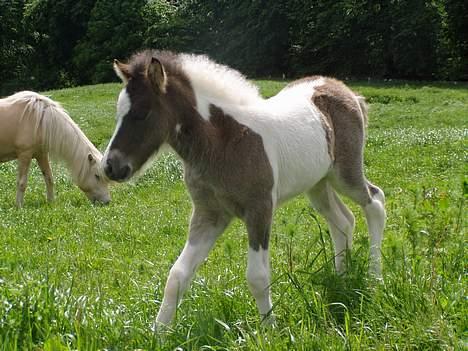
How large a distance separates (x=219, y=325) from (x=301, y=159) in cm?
150

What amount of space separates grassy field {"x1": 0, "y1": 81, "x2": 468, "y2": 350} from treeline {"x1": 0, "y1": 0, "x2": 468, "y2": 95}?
1257 inches

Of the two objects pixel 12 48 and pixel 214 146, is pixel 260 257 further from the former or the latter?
pixel 12 48

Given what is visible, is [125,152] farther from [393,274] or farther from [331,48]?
[331,48]

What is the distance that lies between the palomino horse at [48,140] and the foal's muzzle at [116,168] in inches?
258

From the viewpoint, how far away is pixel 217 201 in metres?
4.61

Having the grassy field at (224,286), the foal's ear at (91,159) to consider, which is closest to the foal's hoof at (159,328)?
the grassy field at (224,286)

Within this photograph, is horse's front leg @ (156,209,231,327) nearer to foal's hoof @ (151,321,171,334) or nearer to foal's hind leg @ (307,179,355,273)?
foal's hoof @ (151,321,171,334)

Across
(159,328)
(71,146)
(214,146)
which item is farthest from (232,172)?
(71,146)

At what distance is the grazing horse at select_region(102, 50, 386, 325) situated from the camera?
4371 millimetres

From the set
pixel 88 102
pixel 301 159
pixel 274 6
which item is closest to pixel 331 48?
pixel 274 6

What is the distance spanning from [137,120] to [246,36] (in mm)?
40303

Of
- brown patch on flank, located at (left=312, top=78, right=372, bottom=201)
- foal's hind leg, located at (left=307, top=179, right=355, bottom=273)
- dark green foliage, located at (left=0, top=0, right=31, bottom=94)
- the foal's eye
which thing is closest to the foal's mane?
the foal's eye

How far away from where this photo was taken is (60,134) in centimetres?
1084

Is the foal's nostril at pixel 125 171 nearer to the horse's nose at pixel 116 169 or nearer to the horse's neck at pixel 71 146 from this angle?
the horse's nose at pixel 116 169
